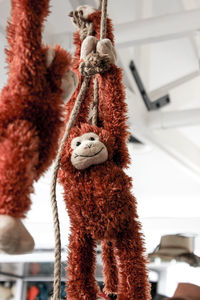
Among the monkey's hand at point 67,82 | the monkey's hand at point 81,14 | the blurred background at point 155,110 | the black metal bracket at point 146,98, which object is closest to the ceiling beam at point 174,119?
the blurred background at point 155,110

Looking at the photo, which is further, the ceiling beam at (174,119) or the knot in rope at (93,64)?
the ceiling beam at (174,119)

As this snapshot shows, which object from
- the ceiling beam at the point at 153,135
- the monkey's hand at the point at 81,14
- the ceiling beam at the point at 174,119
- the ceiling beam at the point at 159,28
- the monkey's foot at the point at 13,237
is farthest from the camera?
the ceiling beam at the point at 174,119

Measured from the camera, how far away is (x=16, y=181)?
13.9 inches

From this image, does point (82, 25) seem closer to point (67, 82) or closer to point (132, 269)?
point (67, 82)

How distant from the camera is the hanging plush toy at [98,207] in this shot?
501 mm

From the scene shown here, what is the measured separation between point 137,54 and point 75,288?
163 centimetres

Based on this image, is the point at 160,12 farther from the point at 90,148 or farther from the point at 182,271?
the point at 182,271

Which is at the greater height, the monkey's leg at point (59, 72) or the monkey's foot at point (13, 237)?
the monkey's leg at point (59, 72)

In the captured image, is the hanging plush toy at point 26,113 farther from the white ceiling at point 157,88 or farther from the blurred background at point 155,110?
the white ceiling at point 157,88

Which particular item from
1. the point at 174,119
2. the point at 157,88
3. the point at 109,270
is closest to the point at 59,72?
the point at 109,270

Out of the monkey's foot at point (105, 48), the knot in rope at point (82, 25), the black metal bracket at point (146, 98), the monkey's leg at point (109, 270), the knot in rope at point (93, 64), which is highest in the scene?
the black metal bracket at point (146, 98)

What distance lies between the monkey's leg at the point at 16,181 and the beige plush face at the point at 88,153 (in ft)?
0.46

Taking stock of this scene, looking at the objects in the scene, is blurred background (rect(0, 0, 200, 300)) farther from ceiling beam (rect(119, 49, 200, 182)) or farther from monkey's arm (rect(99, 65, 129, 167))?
monkey's arm (rect(99, 65, 129, 167))

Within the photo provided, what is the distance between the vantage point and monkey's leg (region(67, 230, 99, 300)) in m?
0.50
